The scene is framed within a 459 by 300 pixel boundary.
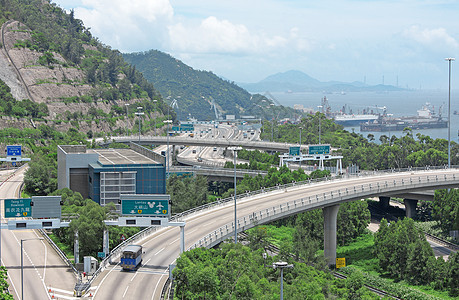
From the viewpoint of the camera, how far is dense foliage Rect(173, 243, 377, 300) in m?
42.0

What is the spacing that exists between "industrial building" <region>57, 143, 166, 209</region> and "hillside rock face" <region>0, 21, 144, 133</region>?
79.4 m

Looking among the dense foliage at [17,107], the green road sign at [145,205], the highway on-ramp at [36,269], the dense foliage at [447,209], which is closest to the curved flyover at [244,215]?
the dense foliage at [447,209]

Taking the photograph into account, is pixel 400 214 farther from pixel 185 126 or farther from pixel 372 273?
pixel 185 126

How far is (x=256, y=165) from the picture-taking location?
4956 inches

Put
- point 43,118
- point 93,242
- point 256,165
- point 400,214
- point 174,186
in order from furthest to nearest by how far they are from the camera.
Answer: point 43,118
point 256,165
point 400,214
point 174,186
point 93,242

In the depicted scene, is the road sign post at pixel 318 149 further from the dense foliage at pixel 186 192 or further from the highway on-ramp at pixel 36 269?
the highway on-ramp at pixel 36 269

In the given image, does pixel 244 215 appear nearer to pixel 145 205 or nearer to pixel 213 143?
pixel 145 205

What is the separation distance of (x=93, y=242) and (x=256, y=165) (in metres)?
69.9

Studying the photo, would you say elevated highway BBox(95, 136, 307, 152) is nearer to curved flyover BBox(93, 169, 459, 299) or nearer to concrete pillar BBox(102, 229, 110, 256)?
curved flyover BBox(93, 169, 459, 299)

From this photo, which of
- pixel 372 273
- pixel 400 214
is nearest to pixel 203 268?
pixel 372 273

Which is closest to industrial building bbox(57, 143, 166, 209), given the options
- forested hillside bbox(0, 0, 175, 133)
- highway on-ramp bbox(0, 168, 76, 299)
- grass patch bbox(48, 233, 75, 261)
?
grass patch bbox(48, 233, 75, 261)

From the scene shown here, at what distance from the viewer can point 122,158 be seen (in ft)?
296

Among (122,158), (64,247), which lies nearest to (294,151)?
(122,158)

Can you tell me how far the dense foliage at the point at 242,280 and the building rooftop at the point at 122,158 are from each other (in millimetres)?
35236
